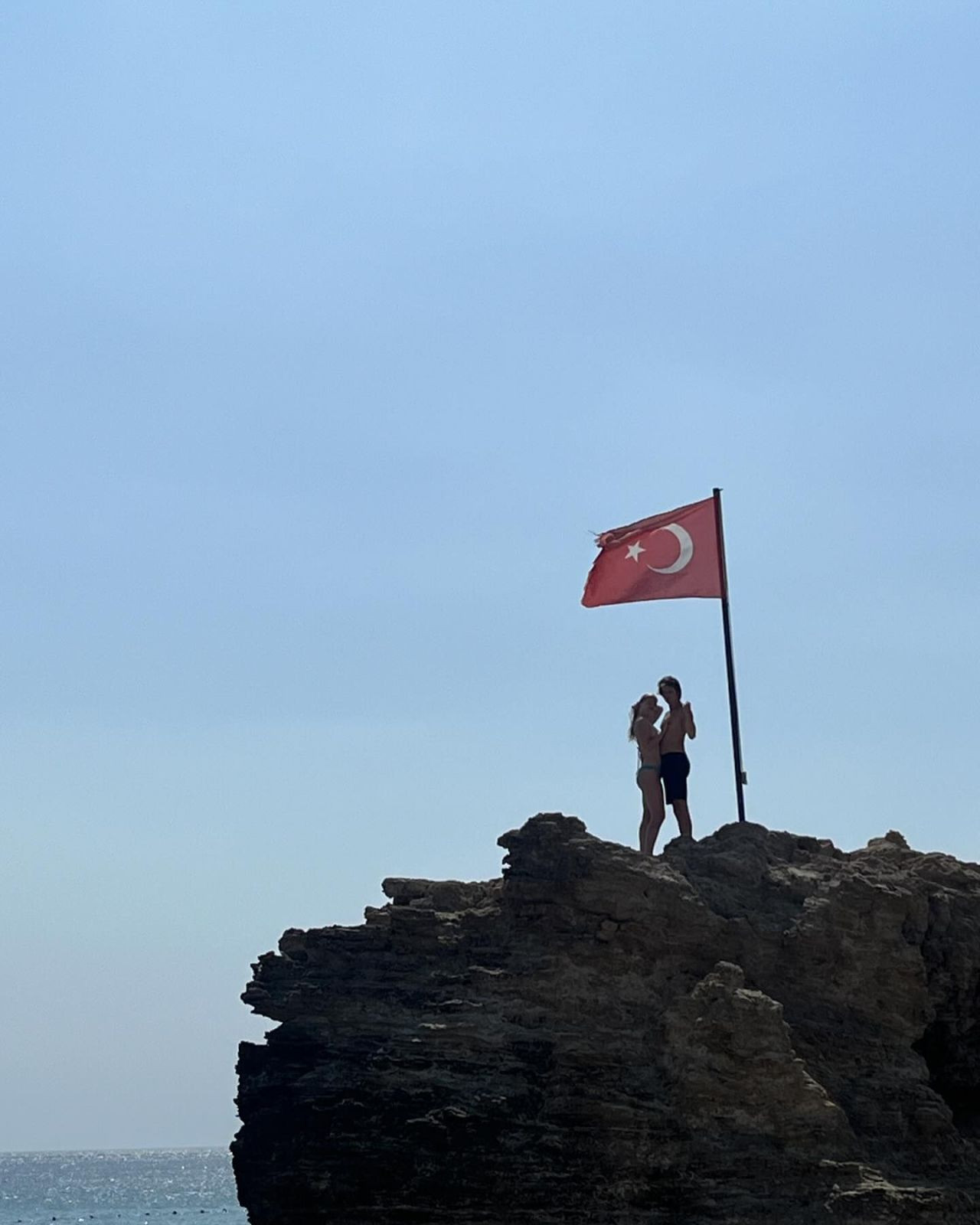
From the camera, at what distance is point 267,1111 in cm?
2391

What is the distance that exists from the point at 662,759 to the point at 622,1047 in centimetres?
497

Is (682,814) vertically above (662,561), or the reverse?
(662,561)

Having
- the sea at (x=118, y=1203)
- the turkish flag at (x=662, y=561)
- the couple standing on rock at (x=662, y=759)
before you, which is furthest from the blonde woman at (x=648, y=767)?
the sea at (x=118, y=1203)

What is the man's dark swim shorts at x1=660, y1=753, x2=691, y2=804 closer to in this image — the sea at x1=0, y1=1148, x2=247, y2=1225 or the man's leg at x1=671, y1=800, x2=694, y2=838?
the man's leg at x1=671, y1=800, x2=694, y2=838

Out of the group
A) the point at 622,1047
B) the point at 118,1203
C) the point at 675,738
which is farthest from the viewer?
the point at 118,1203

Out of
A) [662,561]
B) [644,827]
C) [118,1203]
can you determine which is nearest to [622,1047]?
[644,827]

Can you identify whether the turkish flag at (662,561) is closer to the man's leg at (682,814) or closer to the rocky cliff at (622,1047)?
the man's leg at (682,814)

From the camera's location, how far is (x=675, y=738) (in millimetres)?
26172

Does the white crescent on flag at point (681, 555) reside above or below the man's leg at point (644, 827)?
above

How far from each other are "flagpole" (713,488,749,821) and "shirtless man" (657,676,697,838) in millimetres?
848

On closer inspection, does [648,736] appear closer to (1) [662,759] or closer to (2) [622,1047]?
(1) [662,759]

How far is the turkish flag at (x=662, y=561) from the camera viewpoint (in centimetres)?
2780

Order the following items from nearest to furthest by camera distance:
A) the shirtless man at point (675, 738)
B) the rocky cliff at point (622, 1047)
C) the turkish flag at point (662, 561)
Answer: the rocky cliff at point (622, 1047), the shirtless man at point (675, 738), the turkish flag at point (662, 561)

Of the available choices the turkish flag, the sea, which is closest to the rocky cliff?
the turkish flag
